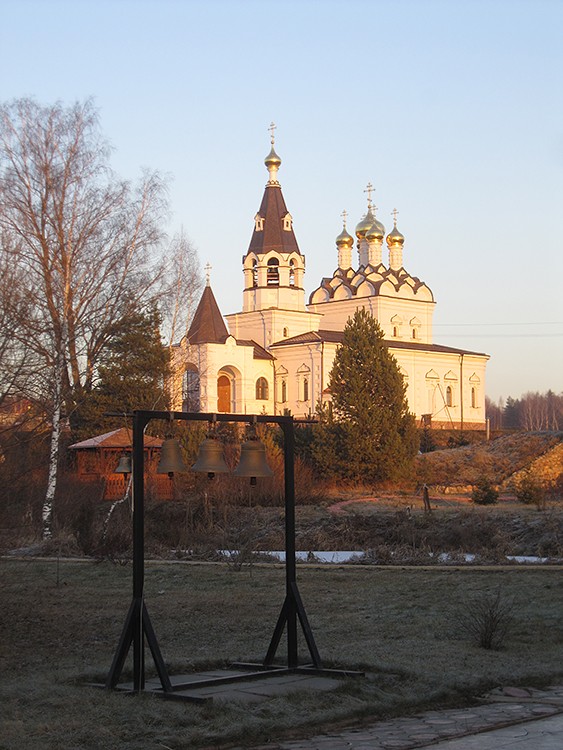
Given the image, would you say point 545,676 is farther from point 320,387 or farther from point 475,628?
point 320,387

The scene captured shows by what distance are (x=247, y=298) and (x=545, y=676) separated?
62569 millimetres

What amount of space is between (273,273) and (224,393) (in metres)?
8.58

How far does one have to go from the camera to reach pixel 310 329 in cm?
6975

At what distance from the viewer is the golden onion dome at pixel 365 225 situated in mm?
75750

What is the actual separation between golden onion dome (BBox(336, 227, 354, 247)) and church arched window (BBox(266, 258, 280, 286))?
1051 centimetres

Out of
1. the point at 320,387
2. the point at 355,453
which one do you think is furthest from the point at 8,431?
the point at 320,387

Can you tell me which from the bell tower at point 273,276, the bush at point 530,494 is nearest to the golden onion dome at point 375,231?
the bell tower at point 273,276

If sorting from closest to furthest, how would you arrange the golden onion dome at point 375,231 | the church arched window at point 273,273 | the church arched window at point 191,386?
1. the church arched window at point 191,386
2. the church arched window at point 273,273
3. the golden onion dome at point 375,231

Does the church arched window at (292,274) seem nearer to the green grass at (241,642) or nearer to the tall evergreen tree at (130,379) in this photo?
the tall evergreen tree at (130,379)

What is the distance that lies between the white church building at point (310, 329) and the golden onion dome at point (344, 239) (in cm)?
7

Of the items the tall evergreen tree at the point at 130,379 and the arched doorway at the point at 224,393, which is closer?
the tall evergreen tree at the point at 130,379

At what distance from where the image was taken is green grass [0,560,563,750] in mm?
6062

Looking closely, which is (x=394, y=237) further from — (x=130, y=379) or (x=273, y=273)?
(x=130, y=379)

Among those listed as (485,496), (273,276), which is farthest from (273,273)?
(485,496)
